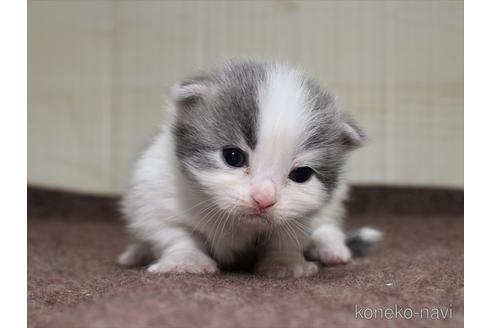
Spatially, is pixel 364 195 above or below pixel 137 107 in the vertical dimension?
below

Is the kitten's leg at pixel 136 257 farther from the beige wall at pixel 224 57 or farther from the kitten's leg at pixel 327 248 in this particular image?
the kitten's leg at pixel 327 248

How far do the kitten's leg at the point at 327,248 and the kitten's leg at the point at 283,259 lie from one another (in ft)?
0.75

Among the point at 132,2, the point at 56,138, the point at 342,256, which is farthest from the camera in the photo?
the point at 56,138

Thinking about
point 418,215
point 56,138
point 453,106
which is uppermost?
point 453,106

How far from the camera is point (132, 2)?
199 cm

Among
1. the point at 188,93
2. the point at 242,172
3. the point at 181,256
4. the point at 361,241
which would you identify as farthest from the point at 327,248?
the point at 188,93

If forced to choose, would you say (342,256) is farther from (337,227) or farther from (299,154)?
(299,154)

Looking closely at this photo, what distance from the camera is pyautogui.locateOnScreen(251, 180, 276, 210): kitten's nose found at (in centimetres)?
158

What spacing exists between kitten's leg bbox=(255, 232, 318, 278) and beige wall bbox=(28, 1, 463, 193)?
2.10 ft

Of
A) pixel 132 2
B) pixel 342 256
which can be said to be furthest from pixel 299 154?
pixel 132 2

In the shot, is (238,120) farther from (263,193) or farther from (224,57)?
(224,57)

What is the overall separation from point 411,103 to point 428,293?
1442 millimetres
